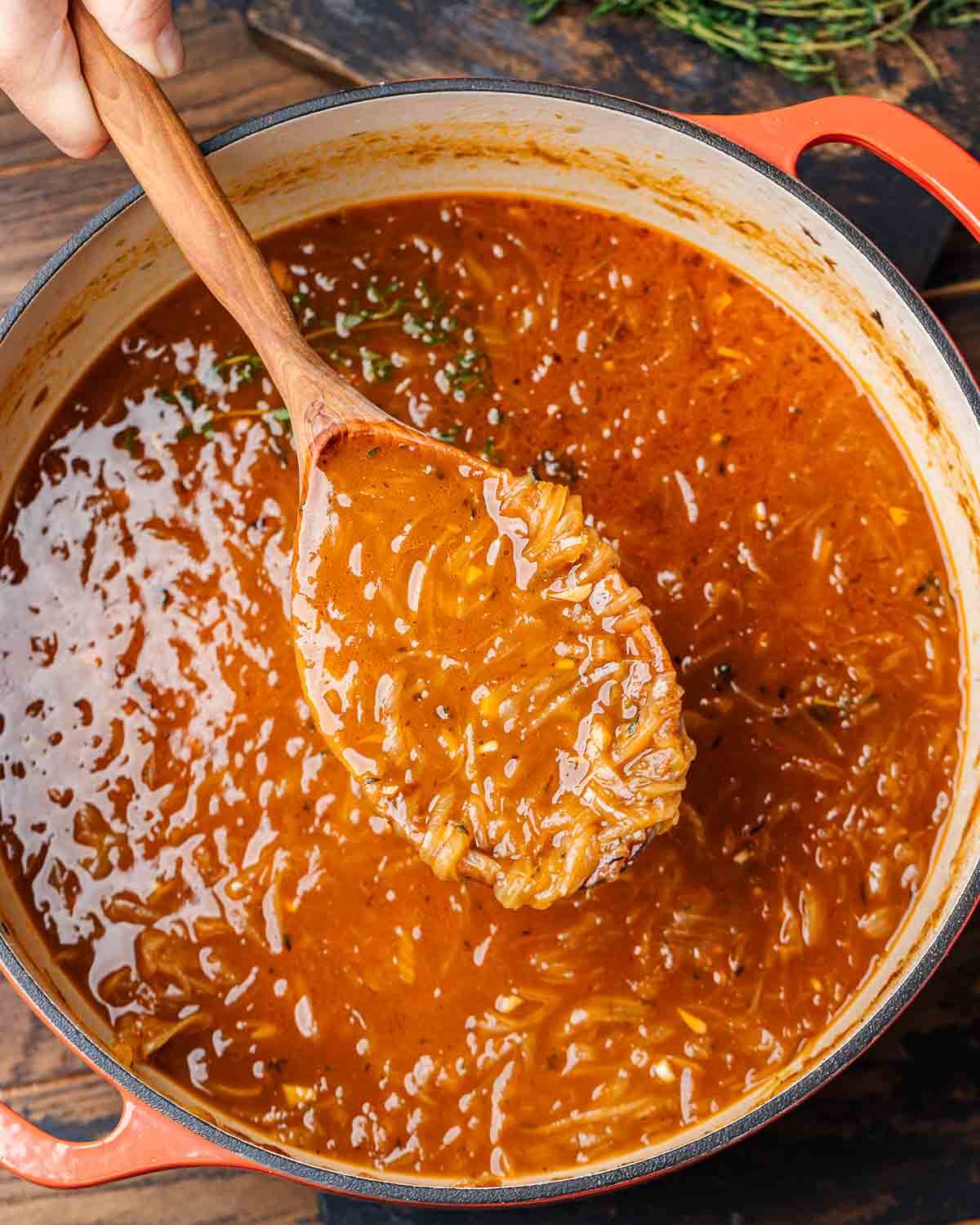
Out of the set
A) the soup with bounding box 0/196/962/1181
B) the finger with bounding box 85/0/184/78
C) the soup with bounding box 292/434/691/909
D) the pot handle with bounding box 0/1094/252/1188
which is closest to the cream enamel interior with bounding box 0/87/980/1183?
the soup with bounding box 0/196/962/1181

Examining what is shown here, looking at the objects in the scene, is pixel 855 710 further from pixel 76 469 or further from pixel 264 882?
pixel 76 469

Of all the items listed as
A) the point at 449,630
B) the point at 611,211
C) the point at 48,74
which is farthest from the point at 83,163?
the point at 449,630

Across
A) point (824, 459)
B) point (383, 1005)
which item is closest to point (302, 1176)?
point (383, 1005)

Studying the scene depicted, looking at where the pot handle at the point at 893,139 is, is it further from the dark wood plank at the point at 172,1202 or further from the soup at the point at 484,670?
the dark wood plank at the point at 172,1202

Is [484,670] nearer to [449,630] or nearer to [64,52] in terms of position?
[449,630]

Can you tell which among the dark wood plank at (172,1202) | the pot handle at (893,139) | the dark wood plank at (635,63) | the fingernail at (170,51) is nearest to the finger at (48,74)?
the fingernail at (170,51)

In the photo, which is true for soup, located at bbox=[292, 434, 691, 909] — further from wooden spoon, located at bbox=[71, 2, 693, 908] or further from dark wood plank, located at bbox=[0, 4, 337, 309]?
dark wood plank, located at bbox=[0, 4, 337, 309]
